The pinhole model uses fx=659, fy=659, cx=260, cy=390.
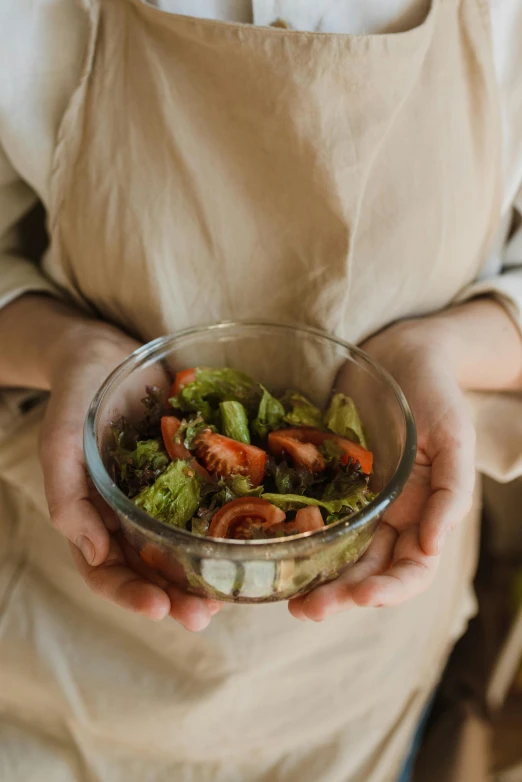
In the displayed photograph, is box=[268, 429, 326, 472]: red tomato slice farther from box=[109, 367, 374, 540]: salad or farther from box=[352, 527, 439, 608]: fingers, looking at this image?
box=[352, 527, 439, 608]: fingers

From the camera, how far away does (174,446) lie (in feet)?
2.18

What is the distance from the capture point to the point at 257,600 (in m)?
0.60

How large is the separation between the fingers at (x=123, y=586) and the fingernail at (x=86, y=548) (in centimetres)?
2

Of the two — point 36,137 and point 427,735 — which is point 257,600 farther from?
point 427,735

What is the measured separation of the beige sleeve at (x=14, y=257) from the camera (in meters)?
0.82

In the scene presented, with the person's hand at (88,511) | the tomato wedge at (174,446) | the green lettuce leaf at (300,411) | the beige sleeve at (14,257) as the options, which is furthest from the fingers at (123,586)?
the beige sleeve at (14,257)

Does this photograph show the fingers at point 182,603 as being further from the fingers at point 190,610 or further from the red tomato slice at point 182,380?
the red tomato slice at point 182,380

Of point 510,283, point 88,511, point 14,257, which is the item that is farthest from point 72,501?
point 510,283

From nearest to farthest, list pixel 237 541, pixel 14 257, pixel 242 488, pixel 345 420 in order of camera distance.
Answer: pixel 237 541, pixel 242 488, pixel 345 420, pixel 14 257

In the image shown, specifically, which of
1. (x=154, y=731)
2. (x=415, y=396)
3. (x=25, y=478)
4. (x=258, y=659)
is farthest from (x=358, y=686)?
(x=25, y=478)

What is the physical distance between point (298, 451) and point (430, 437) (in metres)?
0.13

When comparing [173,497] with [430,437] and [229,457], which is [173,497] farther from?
[430,437]

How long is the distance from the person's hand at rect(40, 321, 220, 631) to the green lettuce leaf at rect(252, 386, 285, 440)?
0.18m

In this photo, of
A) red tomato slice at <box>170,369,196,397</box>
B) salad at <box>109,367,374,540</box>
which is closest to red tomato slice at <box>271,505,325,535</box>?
salad at <box>109,367,374,540</box>
